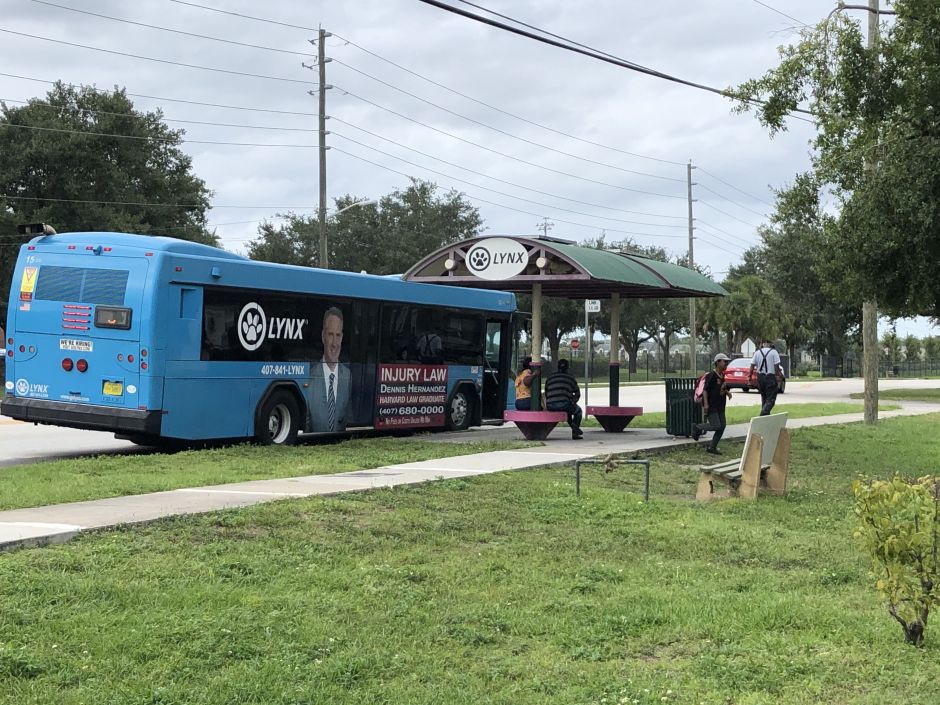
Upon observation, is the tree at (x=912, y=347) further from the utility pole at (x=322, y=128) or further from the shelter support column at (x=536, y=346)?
the shelter support column at (x=536, y=346)

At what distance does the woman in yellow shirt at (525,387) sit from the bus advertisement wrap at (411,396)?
4.57 ft

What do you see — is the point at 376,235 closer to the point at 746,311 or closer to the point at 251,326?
the point at 746,311

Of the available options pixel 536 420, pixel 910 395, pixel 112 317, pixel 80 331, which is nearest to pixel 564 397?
pixel 536 420

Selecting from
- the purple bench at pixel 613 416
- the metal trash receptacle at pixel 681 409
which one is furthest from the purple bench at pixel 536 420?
the purple bench at pixel 613 416

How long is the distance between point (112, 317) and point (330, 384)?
4.11 metres

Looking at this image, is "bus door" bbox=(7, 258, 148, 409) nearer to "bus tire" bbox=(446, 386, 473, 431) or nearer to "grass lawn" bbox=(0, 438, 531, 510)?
"grass lawn" bbox=(0, 438, 531, 510)

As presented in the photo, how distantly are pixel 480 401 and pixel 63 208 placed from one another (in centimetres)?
3036

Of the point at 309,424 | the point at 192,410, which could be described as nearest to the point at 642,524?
the point at 192,410

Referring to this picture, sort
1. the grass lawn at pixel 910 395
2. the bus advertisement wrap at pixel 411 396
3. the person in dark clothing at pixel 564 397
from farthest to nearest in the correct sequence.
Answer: the grass lawn at pixel 910 395 → the bus advertisement wrap at pixel 411 396 → the person in dark clothing at pixel 564 397

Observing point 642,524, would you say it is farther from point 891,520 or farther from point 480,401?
point 480,401

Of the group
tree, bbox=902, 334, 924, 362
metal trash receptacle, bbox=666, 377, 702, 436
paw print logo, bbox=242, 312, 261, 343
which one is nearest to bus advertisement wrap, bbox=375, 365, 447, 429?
paw print logo, bbox=242, 312, 261, 343

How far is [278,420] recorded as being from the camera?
16.9 meters

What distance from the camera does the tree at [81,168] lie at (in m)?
44.5

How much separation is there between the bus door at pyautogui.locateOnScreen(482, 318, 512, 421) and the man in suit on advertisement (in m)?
4.43
